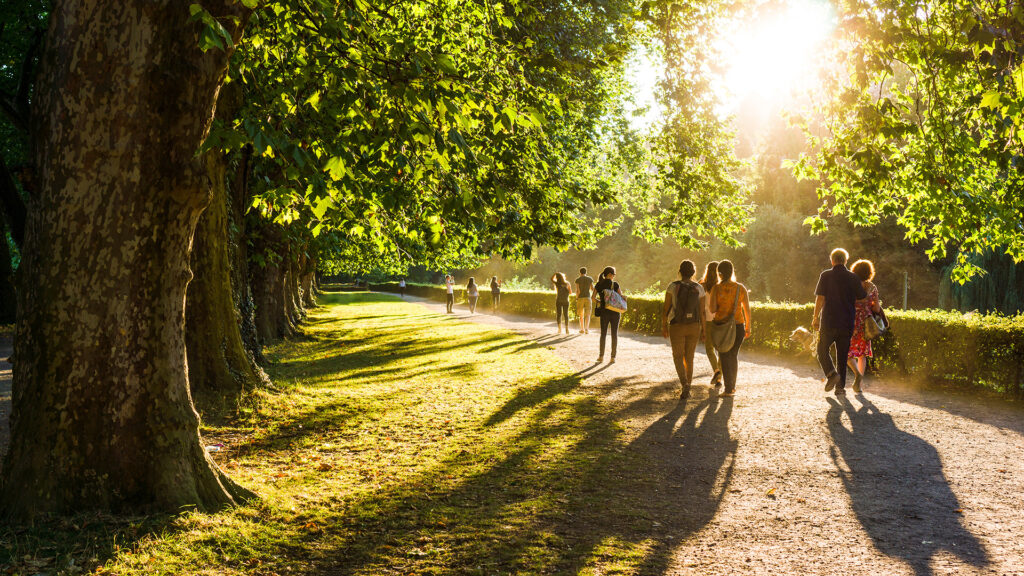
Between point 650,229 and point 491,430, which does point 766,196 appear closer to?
point 650,229

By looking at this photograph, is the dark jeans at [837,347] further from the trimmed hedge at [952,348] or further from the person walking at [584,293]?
the person walking at [584,293]

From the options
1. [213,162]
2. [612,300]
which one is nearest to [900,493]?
[213,162]

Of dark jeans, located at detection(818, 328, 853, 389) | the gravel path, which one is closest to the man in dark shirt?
dark jeans, located at detection(818, 328, 853, 389)

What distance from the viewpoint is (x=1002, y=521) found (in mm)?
4594

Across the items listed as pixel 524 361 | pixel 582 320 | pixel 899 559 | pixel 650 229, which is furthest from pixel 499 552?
pixel 582 320

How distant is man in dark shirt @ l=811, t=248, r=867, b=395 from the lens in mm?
8992

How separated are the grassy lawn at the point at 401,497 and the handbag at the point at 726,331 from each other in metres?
1.89

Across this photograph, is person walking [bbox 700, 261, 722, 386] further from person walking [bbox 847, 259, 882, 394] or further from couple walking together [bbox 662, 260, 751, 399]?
person walking [bbox 847, 259, 882, 394]

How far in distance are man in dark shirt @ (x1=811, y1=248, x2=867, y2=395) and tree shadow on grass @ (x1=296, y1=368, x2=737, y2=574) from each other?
96.6 inches

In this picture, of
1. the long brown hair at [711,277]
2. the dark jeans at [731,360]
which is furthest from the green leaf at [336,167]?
the long brown hair at [711,277]

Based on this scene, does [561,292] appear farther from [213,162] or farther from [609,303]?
[213,162]

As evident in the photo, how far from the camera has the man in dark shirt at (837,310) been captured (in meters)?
8.99

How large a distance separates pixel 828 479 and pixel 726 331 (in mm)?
3675

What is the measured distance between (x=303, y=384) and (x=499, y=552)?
24.1 ft
